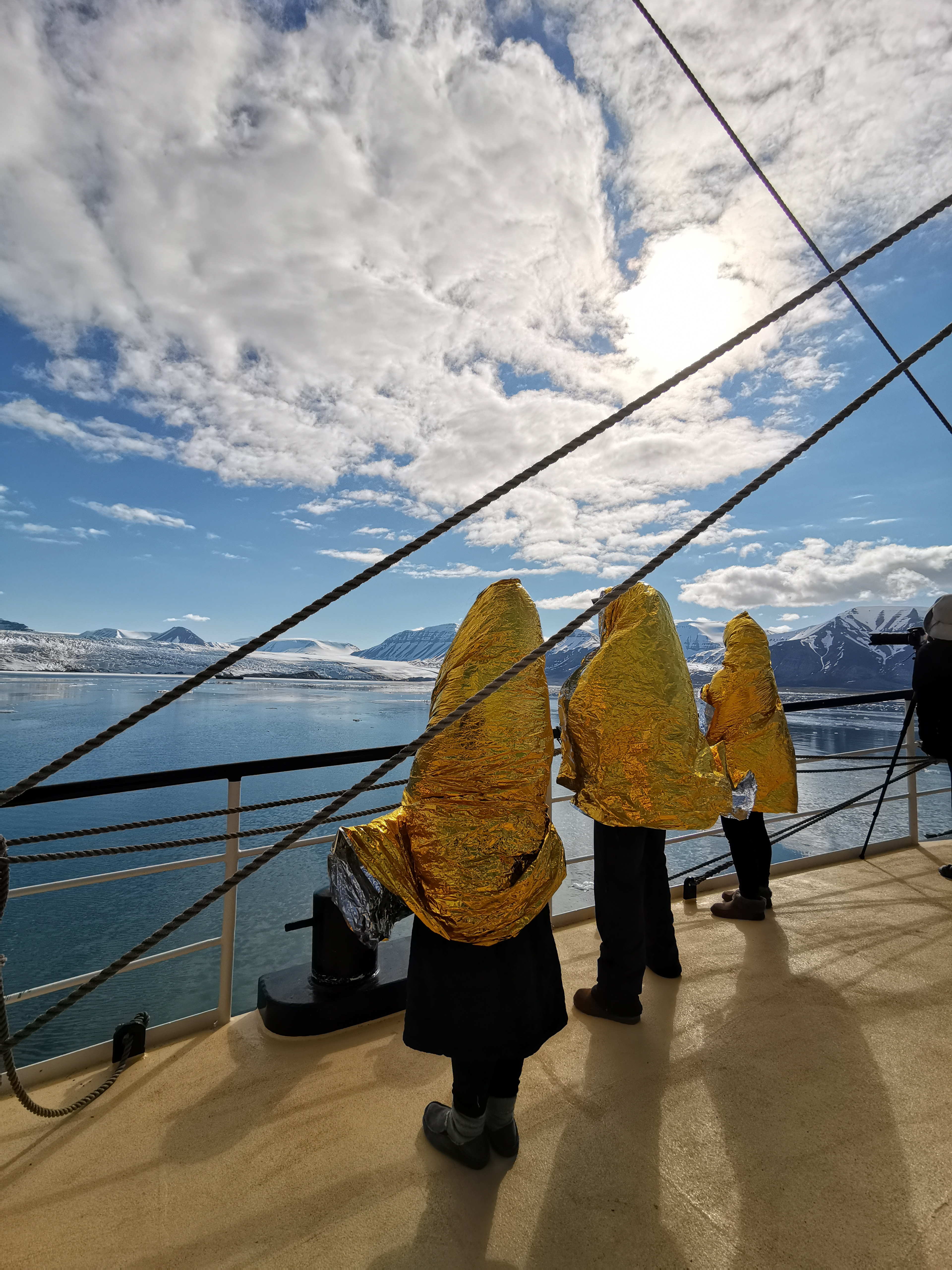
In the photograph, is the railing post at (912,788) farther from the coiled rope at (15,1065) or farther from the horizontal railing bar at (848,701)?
the coiled rope at (15,1065)

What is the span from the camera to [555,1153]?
44.3 inches

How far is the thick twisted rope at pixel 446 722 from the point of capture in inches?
35.6

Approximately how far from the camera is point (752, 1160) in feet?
3.64

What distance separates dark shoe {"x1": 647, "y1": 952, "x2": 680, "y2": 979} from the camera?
5.77 ft

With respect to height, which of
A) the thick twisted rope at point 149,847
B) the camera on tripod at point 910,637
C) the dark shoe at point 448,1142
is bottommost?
the dark shoe at point 448,1142

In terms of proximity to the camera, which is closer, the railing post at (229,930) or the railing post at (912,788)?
the railing post at (229,930)

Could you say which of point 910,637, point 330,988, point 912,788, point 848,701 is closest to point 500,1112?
point 330,988

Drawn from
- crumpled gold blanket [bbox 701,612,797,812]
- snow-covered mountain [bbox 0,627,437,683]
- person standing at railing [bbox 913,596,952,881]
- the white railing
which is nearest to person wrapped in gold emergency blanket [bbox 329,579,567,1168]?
the white railing

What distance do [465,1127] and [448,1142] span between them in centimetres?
8

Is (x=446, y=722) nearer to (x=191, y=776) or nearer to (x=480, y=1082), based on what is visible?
(x=480, y=1082)


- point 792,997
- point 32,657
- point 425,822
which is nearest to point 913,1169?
point 792,997

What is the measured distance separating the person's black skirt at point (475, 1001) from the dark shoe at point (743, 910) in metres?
1.36

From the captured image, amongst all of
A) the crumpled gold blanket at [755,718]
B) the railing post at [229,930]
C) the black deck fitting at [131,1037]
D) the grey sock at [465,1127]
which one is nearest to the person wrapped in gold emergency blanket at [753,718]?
the crumpled gold blanket at [755,718]

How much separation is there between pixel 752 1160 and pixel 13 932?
12.7 meters
